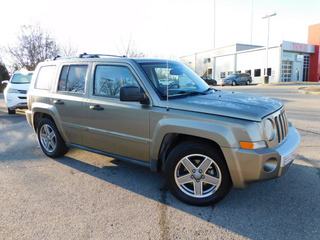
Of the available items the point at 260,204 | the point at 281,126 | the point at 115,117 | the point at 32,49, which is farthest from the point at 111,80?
the point at 32,49

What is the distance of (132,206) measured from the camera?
123 inches

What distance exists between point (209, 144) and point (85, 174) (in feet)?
7.22

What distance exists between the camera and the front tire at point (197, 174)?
9.71ft

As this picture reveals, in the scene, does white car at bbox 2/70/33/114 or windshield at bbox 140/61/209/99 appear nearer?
windshield at bbox 140/61/209/99

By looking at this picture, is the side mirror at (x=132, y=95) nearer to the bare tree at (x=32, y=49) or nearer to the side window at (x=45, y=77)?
the side window at (x=45, y=77)

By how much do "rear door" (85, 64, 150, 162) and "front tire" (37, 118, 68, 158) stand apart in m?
0.91

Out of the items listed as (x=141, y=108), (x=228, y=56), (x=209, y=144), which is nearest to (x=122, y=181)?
(x=141, y=108)

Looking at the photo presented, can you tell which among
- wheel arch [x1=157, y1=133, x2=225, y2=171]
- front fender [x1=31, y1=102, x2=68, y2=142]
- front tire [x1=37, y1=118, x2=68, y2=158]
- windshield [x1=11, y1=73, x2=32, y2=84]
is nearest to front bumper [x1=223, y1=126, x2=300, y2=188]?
wheel arch [x1=157, y1=133, x2=225, y2=171]

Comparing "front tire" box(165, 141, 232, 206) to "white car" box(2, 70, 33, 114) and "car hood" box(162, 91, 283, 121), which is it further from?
"white car" box(2, 70, 33, 114)

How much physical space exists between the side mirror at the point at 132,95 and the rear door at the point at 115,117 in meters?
0.11

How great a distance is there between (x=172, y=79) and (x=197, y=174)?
58.3 inches

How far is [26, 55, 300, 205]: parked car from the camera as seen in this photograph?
2.77 m

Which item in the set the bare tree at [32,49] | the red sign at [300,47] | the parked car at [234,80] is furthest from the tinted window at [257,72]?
the bare tree at [32,49]

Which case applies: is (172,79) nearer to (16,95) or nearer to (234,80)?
(16,95)
